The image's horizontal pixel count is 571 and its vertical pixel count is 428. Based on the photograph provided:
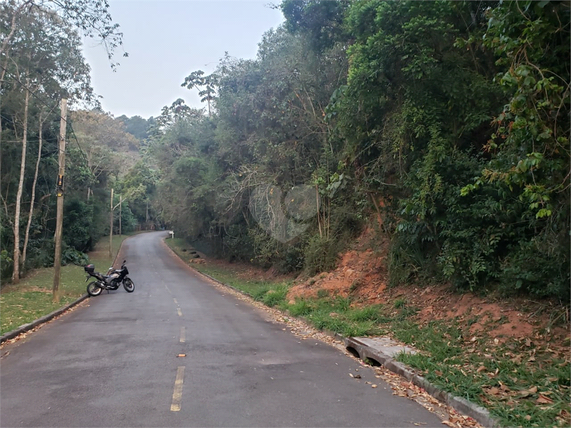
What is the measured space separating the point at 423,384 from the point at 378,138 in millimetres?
8941

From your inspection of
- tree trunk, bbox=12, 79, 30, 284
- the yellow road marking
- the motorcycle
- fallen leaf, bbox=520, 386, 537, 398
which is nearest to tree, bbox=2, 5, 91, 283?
tree trunk, bbox=12, 79, 30, 284

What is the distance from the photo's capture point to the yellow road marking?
536 cm

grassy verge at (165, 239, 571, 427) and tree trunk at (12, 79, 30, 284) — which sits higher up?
tree trunk at (12, 79, 30, 284)

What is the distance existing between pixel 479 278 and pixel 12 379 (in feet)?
29.0

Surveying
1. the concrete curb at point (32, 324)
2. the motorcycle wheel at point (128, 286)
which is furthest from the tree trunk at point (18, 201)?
the concrete curb at point (32, 324)

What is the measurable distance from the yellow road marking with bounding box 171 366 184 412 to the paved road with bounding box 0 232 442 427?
0.05 feet

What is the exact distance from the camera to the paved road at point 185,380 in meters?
5.14

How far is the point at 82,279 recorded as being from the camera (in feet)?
88.0

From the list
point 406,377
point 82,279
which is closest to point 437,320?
point 406,377

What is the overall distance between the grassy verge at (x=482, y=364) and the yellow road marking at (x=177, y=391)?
340 cm

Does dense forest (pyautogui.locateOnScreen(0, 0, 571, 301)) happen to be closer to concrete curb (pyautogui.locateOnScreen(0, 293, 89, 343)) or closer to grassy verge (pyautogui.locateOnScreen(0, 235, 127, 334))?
grassy verge (pyautogui.locateOnScreen(0, 235, 127, 334))

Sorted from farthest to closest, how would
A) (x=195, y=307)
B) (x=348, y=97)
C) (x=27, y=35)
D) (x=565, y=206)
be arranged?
(x=27, y=35)
(x=195, y=307)
(x=348, y=97)
(x=565, y=206)

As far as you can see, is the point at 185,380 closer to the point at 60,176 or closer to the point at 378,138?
the point at 378,138

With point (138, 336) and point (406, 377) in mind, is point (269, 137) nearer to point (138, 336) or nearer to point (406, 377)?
point (138, 336)
